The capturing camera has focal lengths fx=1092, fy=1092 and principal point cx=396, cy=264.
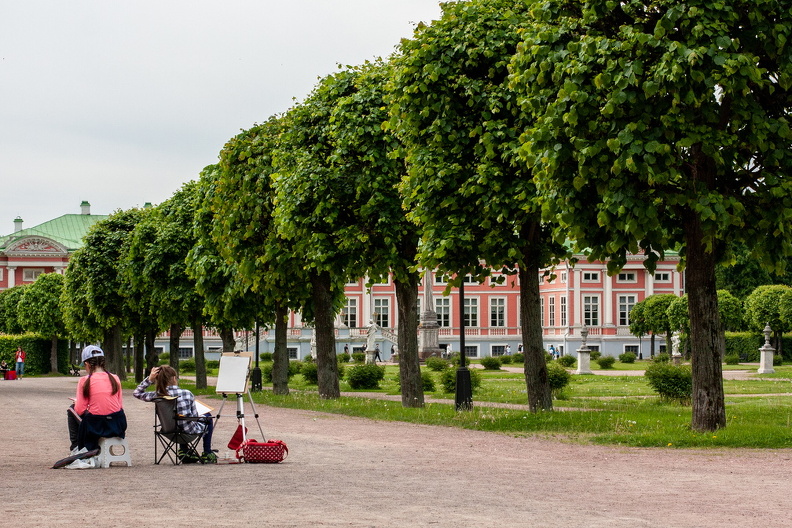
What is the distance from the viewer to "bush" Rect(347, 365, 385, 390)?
37.5m

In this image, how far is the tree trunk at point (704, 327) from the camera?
51.6 ft

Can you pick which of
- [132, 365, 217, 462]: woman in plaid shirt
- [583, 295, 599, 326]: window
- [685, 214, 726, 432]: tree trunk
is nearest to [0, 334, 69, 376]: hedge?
[583, 295, 599, 326]: window

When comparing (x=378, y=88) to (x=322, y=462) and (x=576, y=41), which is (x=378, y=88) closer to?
(x=576, y=41)

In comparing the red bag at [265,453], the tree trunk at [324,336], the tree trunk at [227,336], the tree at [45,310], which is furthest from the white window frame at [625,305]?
the red bag at [265,453]

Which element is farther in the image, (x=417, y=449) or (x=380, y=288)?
(x=380, y=288)

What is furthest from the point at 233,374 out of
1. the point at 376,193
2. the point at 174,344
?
the point at 174,344

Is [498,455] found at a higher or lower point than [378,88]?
lower

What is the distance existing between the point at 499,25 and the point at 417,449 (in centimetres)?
771

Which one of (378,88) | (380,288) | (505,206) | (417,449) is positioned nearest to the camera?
Answer: (417,449)

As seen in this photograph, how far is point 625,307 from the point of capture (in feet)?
279

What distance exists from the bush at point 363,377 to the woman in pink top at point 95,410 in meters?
24.1

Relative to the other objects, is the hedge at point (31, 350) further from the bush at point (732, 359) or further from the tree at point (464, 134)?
the tree at point (464, 134)

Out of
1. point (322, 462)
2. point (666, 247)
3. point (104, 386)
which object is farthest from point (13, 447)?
point (666, 247)

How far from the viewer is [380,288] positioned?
86.8 metres
